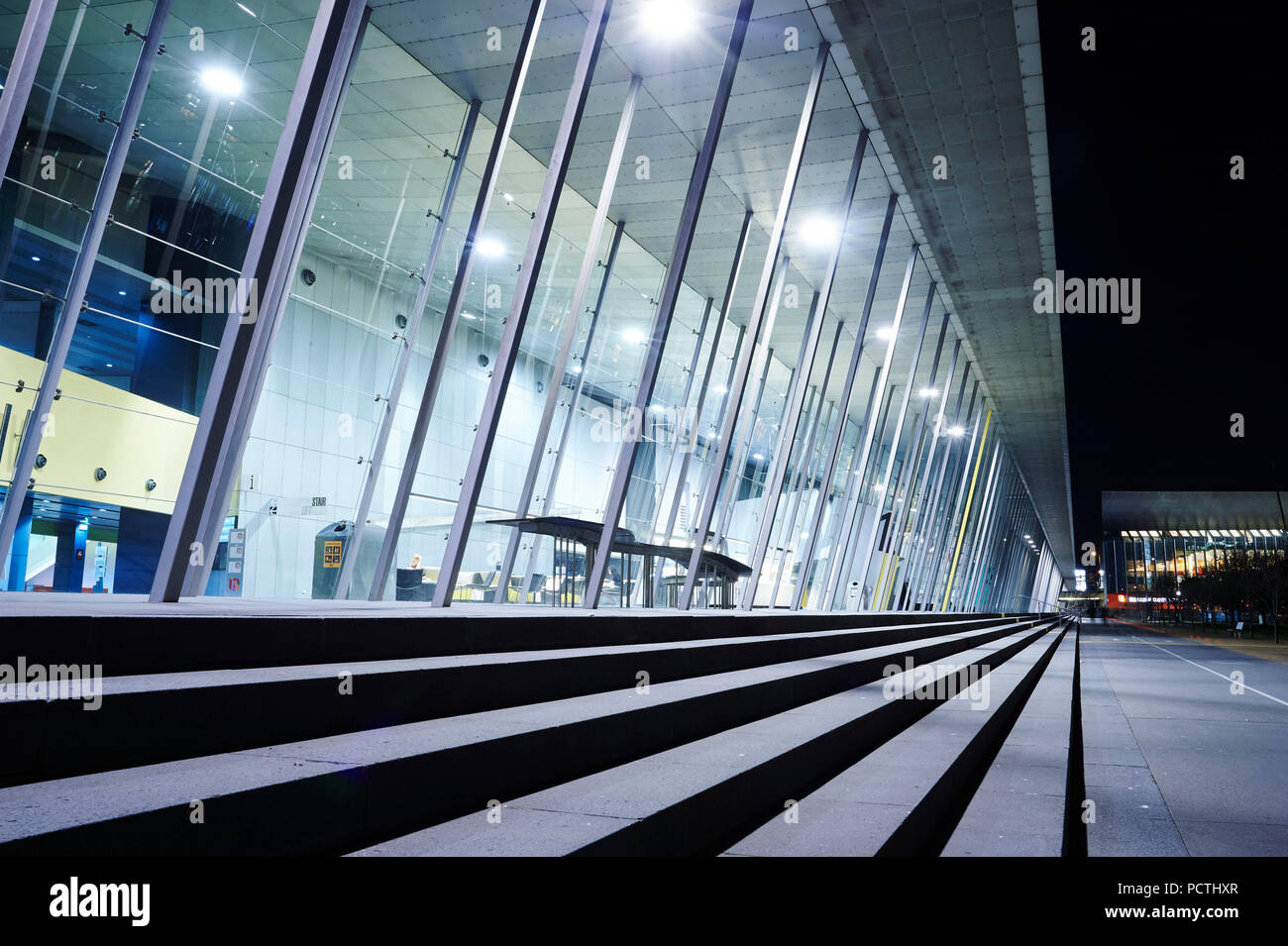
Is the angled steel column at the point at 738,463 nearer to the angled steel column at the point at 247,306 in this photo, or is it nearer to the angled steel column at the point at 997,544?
the angled steel column at the point at 247,306

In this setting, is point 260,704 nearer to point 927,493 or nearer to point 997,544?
point 927,493

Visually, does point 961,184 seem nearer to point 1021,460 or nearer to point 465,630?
point 465,630

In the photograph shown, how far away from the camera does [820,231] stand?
15.4m

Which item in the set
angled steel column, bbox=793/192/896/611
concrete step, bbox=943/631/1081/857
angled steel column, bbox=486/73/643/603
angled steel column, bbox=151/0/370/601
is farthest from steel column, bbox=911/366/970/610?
angled steel column, bbox=151/0/370/601

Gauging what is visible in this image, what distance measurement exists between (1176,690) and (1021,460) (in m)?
30.4

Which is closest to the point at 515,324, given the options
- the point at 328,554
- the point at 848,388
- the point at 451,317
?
the point at 451,317

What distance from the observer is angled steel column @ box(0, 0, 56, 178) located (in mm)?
4832

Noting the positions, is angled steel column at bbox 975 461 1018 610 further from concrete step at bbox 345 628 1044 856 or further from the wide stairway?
concrete step at bbox 345 628 1044 856

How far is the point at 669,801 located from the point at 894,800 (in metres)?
1.23

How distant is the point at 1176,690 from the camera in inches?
497

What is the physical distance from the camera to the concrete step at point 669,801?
2311mm

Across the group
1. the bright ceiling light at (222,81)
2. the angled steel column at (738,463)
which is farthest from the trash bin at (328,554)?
the bright ceiling light at (222,81)

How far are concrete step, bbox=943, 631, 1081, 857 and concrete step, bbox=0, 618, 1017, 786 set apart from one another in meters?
1.84

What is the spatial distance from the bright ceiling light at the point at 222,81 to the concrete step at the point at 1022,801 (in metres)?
9.33
